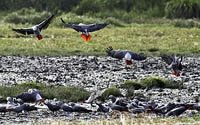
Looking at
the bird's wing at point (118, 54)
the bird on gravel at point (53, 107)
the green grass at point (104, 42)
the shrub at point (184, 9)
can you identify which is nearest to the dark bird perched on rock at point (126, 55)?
the bird's wing at point (118, 54)

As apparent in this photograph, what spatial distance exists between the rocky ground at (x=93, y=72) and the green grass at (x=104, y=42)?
167cm

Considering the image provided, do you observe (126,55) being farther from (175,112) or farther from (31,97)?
(175,112)

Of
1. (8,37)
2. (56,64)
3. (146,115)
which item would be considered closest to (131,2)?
(8,37)

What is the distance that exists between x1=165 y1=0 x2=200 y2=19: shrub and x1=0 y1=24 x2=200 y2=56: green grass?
8818mm

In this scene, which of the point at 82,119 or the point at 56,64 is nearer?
the point at 82,119

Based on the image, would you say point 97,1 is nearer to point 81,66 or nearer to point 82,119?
point 81,66

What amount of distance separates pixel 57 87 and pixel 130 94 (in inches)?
75.8

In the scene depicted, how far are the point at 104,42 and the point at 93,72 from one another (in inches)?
385

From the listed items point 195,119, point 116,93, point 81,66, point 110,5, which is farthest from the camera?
→ point 110,5

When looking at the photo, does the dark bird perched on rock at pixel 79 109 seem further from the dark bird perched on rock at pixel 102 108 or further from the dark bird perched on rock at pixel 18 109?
the dark bird perched on rock at pixel 18 109

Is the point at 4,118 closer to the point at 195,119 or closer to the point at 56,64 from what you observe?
the point at 195,119

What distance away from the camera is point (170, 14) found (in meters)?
50.1

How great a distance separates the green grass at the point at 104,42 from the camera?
30000 millimetres

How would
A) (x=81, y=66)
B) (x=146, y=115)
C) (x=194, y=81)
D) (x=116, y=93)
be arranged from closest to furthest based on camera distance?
(x=146, y=115) < (x=116, y=93) < (x=194, y=81) < (x=81, y=66)
